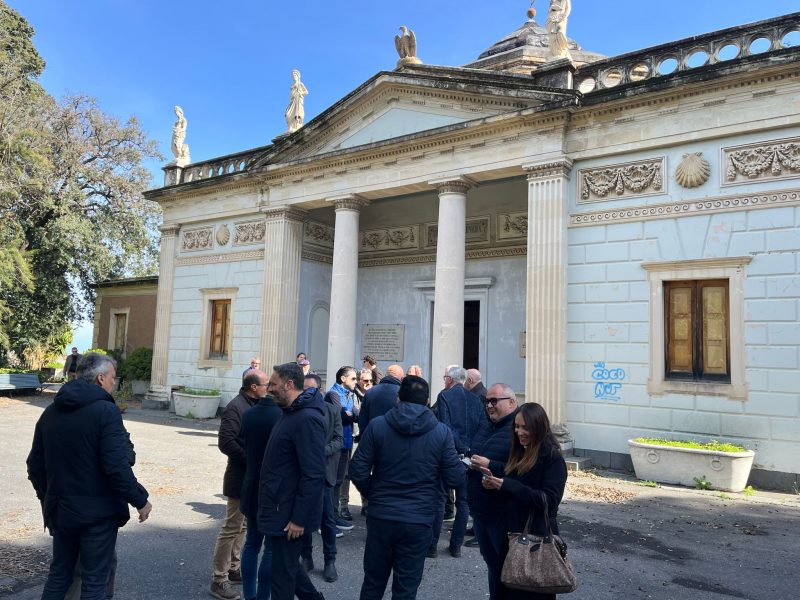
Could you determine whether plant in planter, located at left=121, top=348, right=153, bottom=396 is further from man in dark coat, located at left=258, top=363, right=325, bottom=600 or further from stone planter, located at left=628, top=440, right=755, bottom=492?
man in dark coat, located at left=258, top=363, right=325, bottom=600

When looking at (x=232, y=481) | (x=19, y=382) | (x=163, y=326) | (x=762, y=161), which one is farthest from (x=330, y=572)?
(x=19, y=382)

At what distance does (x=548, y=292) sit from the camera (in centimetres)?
1116

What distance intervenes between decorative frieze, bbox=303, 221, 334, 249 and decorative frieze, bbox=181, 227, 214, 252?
3.17 meters

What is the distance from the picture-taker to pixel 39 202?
20.2 meters

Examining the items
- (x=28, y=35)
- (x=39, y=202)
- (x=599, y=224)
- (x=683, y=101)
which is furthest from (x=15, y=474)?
(x=28, y=35)

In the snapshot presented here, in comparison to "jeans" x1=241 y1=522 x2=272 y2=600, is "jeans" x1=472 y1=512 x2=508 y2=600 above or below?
above

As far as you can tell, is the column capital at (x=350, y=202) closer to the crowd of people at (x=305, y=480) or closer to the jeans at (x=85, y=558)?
the crowd of people at (x=305, y=480)

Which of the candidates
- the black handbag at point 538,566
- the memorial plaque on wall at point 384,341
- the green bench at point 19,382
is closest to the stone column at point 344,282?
the memorial plaque on wall at point 384,341

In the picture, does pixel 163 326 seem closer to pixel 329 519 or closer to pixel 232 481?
pixel 329 519

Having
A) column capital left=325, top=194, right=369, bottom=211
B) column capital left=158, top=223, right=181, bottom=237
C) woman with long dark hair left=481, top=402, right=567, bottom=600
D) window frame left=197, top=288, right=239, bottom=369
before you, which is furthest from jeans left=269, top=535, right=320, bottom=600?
column capital left=158, top=223, right=181, bottom=237

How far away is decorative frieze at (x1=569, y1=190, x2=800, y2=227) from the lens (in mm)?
9445

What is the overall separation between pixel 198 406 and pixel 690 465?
12.1 metres

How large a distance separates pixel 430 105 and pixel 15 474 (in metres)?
10.5

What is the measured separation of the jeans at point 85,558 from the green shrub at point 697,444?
8223 millimetres
